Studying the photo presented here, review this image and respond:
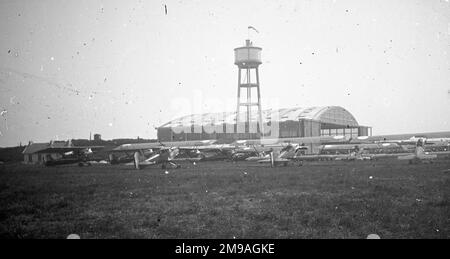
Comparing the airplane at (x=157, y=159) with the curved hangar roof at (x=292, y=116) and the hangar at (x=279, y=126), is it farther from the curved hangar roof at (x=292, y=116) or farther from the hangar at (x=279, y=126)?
the curved hangar roof at (x=292, y=116)

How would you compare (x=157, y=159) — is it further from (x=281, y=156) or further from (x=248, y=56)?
(x=248, y=56)

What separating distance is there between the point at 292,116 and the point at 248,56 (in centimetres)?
1246

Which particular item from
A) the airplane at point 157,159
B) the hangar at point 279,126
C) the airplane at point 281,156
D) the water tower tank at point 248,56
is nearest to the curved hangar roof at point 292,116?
the hangar at point 279,126

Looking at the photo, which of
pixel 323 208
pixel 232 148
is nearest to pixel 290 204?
pixel 323 208

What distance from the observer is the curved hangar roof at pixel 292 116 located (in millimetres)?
51188

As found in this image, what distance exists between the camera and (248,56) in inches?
2207

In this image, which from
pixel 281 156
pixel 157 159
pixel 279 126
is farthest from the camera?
pixel 279 126

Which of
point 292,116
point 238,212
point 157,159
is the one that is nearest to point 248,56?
point 292,116

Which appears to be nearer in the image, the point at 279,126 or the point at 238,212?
the point at 238,212

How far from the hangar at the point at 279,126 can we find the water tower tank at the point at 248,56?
9010 mm
